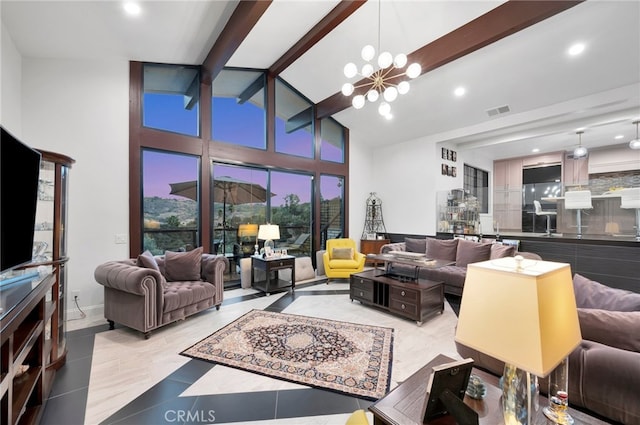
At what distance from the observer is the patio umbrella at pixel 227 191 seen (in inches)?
183

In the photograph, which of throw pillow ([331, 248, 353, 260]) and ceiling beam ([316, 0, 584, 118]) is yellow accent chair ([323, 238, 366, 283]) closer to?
throw pillow ([331, 248, 353, 260])

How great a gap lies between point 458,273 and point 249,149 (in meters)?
4.36

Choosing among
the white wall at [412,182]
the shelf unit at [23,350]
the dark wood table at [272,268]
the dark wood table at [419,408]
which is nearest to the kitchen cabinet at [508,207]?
the white wall at [412,182]

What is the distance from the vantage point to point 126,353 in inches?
105

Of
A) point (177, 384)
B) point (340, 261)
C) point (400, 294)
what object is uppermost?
point (340, 261)

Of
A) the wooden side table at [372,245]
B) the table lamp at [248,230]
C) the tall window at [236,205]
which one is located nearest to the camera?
the tall window at [236,205]

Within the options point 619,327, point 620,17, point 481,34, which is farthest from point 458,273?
point 620,17

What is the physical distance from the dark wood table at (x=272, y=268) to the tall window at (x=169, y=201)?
1.11m

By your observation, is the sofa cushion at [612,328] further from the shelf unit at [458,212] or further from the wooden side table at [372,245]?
the wooden side table at [372,245]

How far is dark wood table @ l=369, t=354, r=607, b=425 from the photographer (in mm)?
1043

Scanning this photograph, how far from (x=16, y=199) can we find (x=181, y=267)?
7.51 feet

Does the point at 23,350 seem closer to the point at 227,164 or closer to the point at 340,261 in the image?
the point at 227,164

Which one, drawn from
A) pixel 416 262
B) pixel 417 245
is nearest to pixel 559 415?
pixel 416 262

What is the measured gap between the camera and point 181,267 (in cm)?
375
